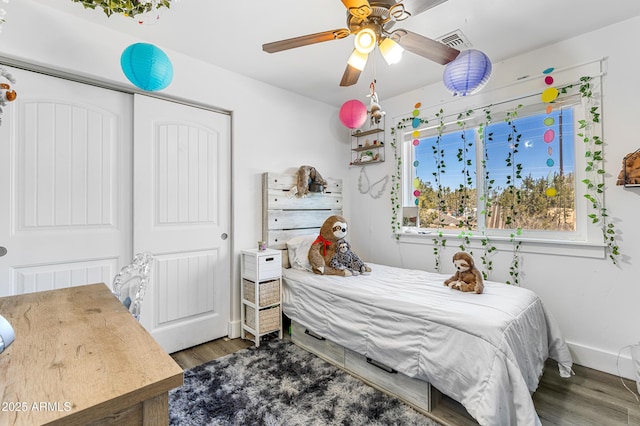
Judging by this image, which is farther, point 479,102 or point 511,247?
point 479,102

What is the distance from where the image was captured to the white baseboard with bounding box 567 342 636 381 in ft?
6.63

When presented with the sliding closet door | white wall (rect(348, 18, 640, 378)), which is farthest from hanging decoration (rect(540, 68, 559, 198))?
the sliding closet door

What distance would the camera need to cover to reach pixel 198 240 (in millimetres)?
2586

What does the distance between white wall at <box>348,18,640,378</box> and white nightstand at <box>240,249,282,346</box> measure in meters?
2.08

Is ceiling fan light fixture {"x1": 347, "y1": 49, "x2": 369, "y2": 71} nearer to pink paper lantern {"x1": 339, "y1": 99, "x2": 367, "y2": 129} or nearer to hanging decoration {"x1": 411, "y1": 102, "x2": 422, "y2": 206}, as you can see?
pink paper lantern {"x1": 339, "y1": 99, "x2": 367, "y2": 129}

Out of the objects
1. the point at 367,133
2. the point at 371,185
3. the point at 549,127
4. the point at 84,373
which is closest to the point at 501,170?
the point at 549,127

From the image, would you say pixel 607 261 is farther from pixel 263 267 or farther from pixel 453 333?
pixel 263 267

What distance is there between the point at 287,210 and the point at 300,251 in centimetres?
48

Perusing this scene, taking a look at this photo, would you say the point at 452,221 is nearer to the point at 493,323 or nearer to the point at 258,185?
the point at 493,323

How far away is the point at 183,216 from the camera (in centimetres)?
251

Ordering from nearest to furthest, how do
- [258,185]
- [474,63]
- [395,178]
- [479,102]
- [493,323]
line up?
[493,323]
[474,63]
[479,102]
[258,185]
[395,178]

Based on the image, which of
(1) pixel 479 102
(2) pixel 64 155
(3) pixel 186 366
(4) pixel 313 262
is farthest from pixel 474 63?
(3) pixel 186 366

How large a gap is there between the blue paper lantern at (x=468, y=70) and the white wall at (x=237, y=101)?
1.84 meters

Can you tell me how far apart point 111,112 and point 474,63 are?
2.54m
